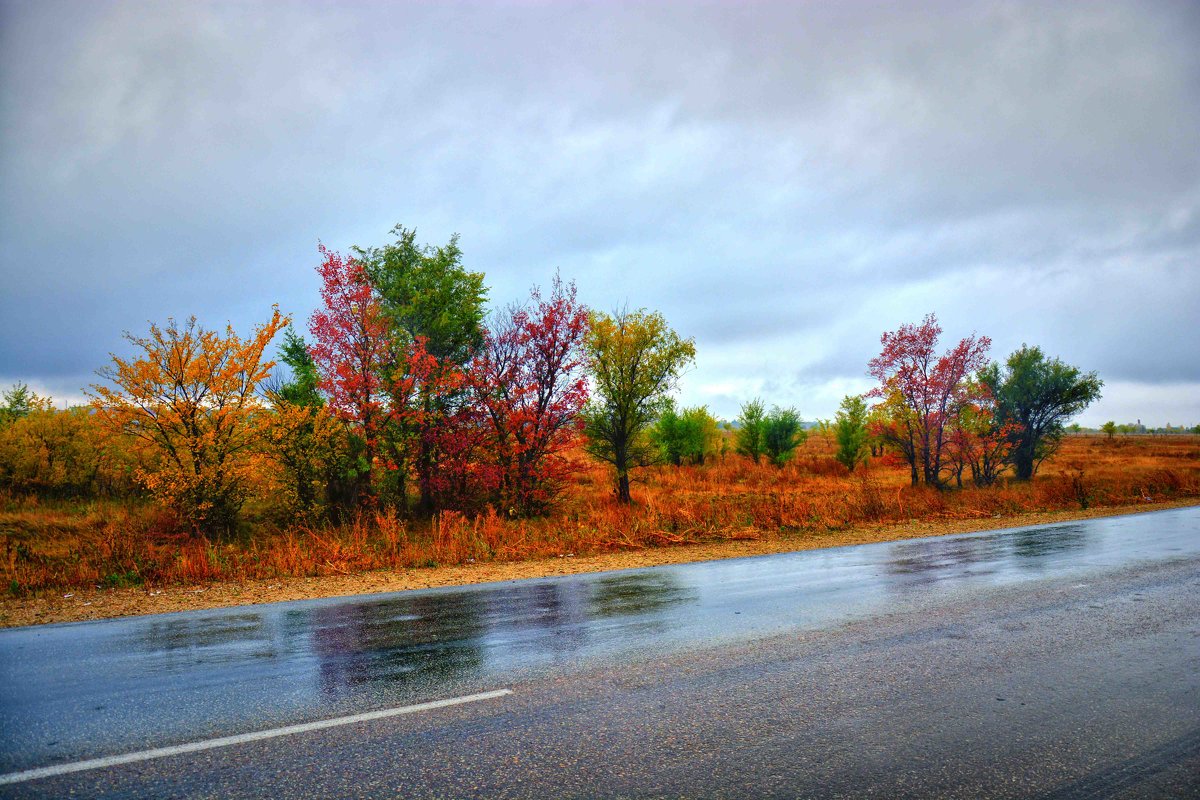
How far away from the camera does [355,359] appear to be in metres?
18.6

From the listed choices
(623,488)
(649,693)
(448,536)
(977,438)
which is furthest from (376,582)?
(977,438)

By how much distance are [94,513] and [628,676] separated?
1992 centimetres

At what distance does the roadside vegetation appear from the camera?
1455 centimetres

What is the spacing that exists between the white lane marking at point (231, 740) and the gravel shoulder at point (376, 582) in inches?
215

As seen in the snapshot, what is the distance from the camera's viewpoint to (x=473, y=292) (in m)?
22.1

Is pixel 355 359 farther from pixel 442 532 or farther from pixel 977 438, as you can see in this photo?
pixel 977 438

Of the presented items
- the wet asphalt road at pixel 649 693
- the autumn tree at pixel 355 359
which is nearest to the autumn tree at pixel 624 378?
the autumn tree at pixel 355 359

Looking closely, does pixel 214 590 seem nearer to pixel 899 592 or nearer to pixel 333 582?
pixel 333 582

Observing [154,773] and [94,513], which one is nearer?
[154,773]

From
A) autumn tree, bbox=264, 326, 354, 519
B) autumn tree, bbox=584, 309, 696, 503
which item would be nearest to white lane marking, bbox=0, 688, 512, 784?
autumn tree, bbox=264, 326, 354, 519

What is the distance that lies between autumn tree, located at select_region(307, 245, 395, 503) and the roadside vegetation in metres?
0.06

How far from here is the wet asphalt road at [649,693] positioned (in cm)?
362

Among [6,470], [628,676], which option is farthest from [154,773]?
[6,470]

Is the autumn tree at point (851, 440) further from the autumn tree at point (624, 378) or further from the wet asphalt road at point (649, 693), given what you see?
the wet asphalt road at point (649, 693)
